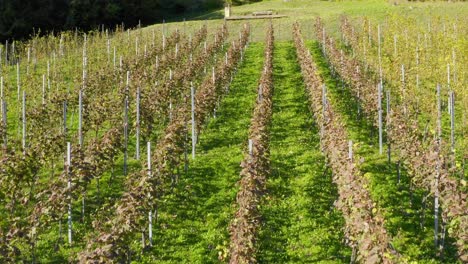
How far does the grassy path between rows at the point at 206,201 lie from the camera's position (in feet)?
38.3

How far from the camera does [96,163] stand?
1298cm

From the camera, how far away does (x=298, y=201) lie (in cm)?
1399

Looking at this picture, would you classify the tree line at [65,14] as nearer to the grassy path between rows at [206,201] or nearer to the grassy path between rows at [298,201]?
the grassy path between rows at [206,201]

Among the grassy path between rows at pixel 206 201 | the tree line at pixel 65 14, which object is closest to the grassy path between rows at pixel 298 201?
the grassy path between rows at pixel 206 201

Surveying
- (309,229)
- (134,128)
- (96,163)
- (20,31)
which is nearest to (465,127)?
(309,229)

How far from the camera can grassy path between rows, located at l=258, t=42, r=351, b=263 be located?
11.6 metres

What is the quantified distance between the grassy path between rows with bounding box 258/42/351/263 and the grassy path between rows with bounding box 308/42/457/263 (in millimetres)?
1219

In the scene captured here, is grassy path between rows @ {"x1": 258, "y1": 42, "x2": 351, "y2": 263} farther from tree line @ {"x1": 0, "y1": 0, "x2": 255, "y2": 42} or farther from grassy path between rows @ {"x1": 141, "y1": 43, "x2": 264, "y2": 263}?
tree line @ {"x1": 0, "y1": 0, "x2": 255, "y2": 42}

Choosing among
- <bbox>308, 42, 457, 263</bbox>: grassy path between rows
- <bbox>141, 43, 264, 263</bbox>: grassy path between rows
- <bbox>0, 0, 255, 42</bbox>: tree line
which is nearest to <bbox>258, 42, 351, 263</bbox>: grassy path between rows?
<bbox>141, 43, 264, 263</bbox>: grassy path between rows

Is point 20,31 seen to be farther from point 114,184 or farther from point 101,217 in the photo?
point 101,217

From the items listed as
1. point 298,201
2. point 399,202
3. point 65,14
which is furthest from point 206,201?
point 65,14

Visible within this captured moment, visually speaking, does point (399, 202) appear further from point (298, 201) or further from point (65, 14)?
point (65, 14)

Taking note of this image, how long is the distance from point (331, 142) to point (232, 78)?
14502 mm

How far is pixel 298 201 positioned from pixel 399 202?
262cm
